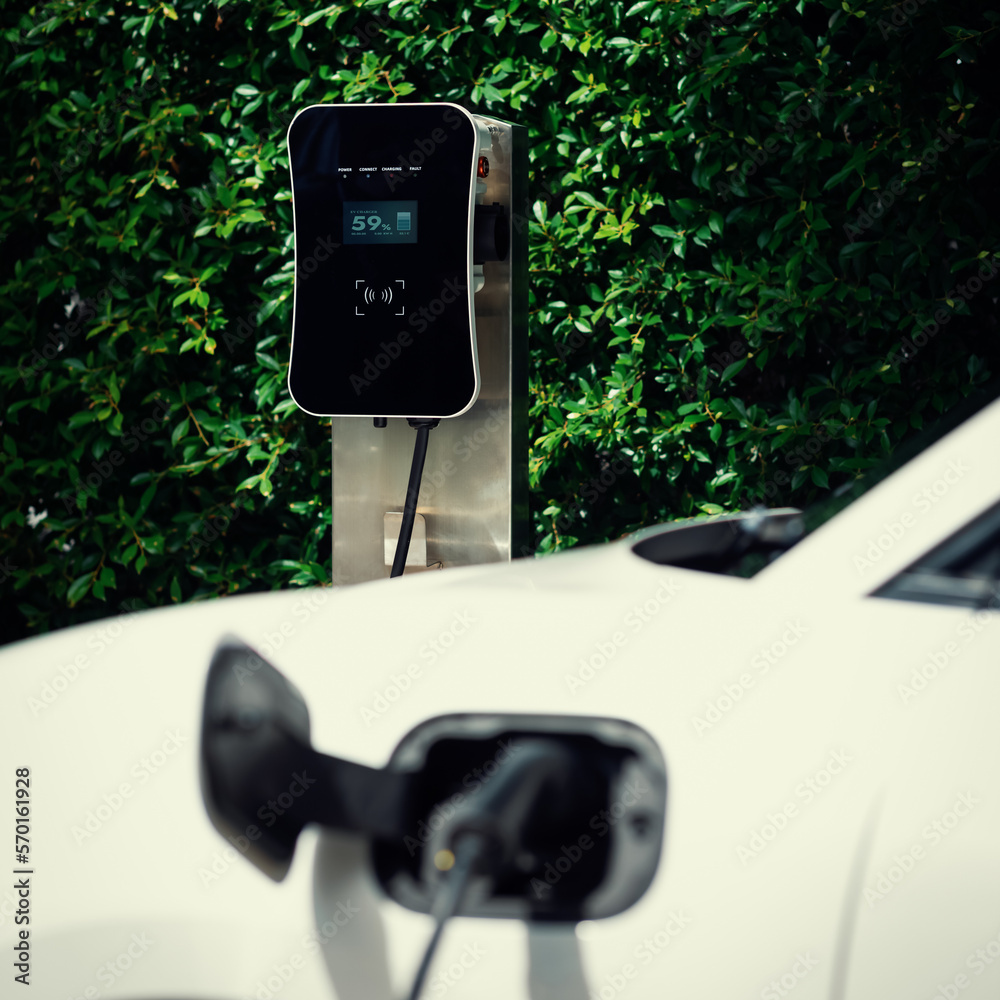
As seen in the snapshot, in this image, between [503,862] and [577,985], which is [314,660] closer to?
[503,862]

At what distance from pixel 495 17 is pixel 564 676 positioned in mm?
2553

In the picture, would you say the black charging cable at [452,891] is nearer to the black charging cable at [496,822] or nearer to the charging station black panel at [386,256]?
the black charging cable at [496,822]

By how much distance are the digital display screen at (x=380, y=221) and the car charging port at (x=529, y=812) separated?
1610 mm

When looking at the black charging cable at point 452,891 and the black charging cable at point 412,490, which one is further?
the black charging cable at point 412,490

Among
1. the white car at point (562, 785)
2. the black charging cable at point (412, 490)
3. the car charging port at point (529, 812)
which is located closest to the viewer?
the white car at point (562, 785)

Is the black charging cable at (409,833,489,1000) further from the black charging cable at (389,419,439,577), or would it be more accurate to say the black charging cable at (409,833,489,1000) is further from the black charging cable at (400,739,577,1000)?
the black charging cable at (389,419,439,577)

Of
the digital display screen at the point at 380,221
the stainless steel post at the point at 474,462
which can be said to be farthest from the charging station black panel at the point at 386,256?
the stainless steel post at the point at 474,462

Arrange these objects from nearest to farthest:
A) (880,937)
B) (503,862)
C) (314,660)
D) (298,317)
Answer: (880,937)
(503,862)
(314,660)
(298,317)

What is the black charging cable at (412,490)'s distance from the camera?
8.63ft

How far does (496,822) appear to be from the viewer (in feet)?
3.69

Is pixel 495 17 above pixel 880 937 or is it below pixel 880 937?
above

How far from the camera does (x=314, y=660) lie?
4.10 feet

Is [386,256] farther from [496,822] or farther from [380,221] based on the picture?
[496,822]

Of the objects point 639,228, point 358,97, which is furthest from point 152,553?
point 639,228
